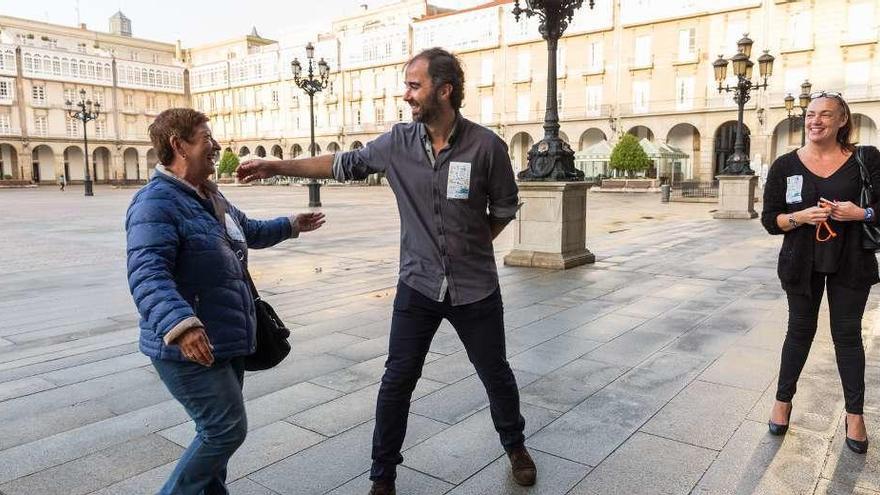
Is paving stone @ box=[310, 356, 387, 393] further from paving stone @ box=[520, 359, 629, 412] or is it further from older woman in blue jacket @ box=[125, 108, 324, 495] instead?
older woman in blue jacket @ box=[125, 108, 324, 495]

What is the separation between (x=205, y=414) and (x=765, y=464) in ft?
8.42

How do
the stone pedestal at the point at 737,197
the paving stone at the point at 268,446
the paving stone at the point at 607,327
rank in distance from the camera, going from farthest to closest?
the stone pedestal at the point at 737,197 < the paving stone at the point at 607,327 < the paving stone at the point at 268,446

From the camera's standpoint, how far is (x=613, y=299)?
6.91m

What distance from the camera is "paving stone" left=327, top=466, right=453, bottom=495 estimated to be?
2.84 meters

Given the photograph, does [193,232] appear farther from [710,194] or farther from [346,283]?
[710,194]

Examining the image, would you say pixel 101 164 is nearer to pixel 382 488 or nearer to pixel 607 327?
pixel 607 327

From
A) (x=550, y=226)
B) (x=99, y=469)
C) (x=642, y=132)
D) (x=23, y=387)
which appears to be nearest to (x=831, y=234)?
(x=99, y=469)

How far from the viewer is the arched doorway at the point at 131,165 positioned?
7319 centimetres

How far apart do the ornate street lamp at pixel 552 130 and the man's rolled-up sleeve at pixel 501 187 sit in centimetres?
631

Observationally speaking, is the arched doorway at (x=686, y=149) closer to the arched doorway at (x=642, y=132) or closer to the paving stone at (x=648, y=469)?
the arched doorway at (x=642, y=132)

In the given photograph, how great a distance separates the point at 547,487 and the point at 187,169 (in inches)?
79.5

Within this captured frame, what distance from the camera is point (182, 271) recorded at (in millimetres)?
2215

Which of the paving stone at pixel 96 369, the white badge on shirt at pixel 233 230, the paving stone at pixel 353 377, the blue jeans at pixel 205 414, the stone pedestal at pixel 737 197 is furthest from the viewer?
the stone pedestal at pixel 737 197

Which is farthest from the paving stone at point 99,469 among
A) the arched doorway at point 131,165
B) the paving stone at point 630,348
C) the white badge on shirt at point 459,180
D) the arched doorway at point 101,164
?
the arched doorway at point 131,165
